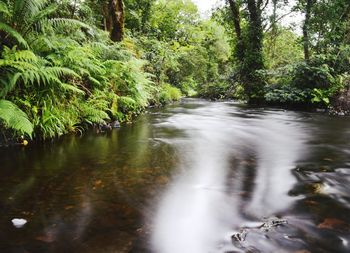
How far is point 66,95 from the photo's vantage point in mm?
6035

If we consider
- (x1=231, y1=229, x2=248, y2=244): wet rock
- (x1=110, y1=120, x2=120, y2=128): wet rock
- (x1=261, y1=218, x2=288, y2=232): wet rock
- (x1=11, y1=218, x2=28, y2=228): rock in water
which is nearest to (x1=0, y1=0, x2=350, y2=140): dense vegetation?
(x1=110, y1=120, x2=120, y2=128): wet rock

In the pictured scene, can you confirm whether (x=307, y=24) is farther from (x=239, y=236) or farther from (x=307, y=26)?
(x=239, y=236)

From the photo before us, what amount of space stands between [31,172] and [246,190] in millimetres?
2495

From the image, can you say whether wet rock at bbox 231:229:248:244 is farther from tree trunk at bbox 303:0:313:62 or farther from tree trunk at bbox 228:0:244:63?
tree trunk at bbox 228:0:244:63

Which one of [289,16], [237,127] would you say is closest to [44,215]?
[237,127]

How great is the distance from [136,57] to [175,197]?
31.7 ft

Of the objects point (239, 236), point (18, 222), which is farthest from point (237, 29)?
point (18, 222)

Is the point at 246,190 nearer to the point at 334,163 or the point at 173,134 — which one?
the point at 334,163

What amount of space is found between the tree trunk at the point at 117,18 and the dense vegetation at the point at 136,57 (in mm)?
34

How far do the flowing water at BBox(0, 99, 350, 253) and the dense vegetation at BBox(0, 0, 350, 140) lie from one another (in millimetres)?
995

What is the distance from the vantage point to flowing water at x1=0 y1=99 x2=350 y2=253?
2098 millimetres

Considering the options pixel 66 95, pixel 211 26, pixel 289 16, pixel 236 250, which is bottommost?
pixel 236 250

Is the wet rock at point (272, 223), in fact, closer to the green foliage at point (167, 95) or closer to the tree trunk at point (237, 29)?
the green foliage at point (167, 95)

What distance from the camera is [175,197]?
2908mm
